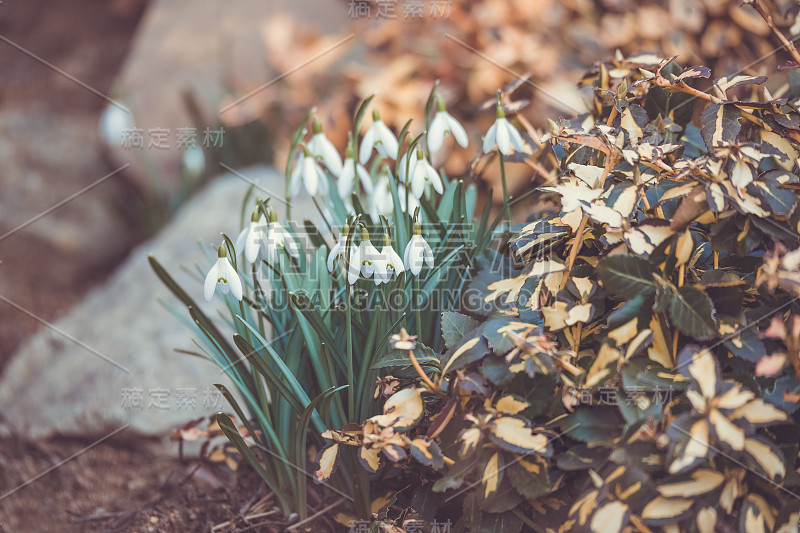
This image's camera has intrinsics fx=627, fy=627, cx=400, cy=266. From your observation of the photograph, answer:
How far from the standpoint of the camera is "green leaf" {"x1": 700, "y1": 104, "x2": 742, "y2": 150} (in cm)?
115

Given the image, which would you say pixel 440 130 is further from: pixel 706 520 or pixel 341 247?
pixel 706 520

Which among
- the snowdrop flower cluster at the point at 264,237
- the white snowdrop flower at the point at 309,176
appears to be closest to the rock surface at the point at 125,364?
the white snowdrop flower at the point at 309,176

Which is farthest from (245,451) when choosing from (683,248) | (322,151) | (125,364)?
(125,364)

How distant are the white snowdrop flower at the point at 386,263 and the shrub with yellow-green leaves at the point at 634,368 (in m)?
0.14

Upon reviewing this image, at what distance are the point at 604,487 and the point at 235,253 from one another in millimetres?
791

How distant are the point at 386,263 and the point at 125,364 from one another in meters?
1.39

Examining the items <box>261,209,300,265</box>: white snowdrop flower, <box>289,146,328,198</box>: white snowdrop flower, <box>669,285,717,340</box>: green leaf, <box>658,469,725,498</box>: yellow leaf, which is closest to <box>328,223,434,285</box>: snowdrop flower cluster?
<box>261,209,300,265</box>: white snowdrop flower

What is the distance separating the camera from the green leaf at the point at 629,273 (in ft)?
3.46

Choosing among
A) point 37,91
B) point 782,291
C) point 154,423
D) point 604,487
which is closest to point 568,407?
point 604,487

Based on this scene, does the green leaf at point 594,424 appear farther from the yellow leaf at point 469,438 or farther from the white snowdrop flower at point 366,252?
the white snowdrop flower at point 366,252

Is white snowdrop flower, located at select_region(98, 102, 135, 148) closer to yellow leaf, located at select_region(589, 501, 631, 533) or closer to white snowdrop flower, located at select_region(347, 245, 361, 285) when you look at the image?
white snowdrop flower, located at select_region(347, 245, 361, 285)

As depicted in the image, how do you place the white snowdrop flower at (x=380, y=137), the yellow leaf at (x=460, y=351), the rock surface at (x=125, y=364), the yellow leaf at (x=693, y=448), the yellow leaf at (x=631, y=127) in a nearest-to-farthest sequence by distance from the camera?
1. the yellow leaf at (x=693, y=448)
2. the yellow leaf at (x=460, y=351)
3. the yellow leaf at (x=631, y=127)
4. the white snowdrop flower at (x=380, y=137)
5. the rock surface at (x=125, y=364)

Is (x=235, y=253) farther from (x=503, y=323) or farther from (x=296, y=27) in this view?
(x=296, y=27)

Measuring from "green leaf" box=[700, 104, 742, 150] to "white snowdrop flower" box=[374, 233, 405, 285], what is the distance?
0.61 meters
